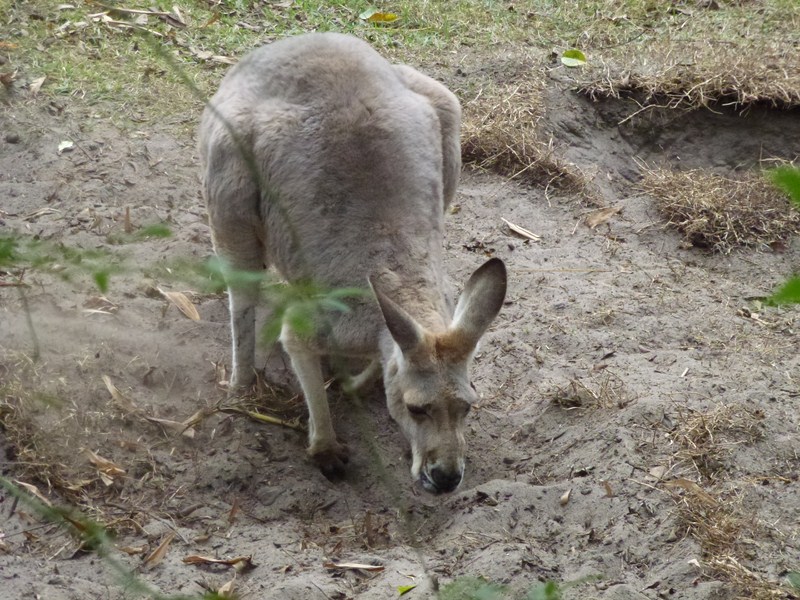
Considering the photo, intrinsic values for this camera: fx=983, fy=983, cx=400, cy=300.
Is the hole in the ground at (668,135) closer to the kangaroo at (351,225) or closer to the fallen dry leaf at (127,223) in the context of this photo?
the kangaroo at (351,225)

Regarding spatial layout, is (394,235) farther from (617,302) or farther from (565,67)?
(565,67)

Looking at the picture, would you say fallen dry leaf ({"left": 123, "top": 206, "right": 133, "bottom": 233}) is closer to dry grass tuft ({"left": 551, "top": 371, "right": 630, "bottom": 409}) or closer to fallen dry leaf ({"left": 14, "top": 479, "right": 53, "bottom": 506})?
fallen dry leaf ({"left": 14, "top": 479, "right": 53, "bottom": 506})

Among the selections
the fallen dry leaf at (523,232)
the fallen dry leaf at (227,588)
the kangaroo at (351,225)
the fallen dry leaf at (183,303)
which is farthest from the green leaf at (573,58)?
the fallen dry leaf at (227,588)

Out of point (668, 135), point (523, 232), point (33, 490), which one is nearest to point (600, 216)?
point (523, 232)

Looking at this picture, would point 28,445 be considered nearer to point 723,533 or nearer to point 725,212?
point 723,533

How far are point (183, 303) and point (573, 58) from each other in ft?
12.8

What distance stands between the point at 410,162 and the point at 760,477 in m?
2.00

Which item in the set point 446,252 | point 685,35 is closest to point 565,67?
point 685,35

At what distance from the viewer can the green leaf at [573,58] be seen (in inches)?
296

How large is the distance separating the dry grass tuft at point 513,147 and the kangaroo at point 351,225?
1900 mm

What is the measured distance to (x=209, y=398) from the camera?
480 cm

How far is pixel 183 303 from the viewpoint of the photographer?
206 inches

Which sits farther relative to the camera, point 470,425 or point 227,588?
point 470,425

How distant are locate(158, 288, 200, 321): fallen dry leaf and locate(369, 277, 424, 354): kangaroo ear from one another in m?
1.78
